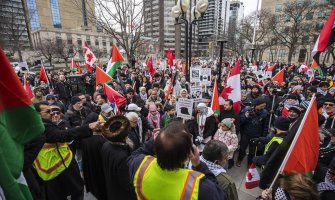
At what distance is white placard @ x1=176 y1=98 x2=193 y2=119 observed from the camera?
4.39 meters

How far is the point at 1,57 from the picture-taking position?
0.86 metres

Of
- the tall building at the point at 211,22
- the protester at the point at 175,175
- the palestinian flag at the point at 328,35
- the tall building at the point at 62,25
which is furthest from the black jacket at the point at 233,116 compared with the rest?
the tall building at the point at 211,22

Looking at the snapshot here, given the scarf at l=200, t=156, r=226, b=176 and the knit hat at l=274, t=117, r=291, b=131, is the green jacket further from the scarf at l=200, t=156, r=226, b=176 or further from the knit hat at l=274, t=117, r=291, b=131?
the knit hat at l=274, t=117, r=291, b=131

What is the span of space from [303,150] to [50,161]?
319cm

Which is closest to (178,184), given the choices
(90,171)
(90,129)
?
(90,129)

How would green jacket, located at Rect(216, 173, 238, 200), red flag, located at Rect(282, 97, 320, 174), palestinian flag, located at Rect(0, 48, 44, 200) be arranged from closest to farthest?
palestinian flag, located at Rect(0, 48, 44, 200) → green jacket, located at Rect(216, 173, 238, 200) → red flag, located at Rect(282, 97, 320, 174)

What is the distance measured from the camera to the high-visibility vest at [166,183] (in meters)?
1.37

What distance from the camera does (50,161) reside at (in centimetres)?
262

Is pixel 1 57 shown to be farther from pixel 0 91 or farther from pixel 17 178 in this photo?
pixel 17 178

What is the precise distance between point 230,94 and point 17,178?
507cm

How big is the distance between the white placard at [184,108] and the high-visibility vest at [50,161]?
2590 mm

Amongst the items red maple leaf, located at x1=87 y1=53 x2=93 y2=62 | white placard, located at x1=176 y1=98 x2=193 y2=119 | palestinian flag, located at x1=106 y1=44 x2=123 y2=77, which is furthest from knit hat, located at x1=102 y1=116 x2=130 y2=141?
red maple leaf, located at x1=87 y1=53 x2=93 y2=62

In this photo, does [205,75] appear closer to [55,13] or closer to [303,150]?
[303,150]

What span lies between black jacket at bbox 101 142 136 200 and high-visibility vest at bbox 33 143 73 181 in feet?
2.80
